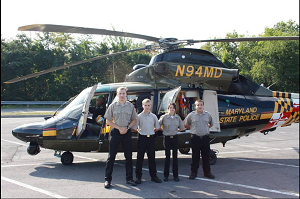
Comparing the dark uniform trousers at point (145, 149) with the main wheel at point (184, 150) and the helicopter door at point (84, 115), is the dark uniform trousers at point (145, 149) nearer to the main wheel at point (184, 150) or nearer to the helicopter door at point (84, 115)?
the helicopter door at point (84, 115)

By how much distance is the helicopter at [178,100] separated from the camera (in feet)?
20.8

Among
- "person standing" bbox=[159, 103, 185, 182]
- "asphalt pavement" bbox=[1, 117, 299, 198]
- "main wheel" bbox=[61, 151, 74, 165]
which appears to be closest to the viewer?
"asphalt pavement" bbox=[1, 117, 299, 198]

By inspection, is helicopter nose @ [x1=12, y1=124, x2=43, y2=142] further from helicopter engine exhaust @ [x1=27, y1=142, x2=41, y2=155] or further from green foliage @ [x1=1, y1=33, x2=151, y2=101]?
green foliage @ [x1=1, y1=33, x2=151, y2=101]

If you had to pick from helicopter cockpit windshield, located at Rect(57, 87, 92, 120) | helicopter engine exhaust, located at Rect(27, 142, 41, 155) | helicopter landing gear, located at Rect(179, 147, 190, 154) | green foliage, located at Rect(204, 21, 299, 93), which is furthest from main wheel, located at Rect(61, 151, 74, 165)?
green foliage, located at Rect(204, 21, 299, 93)

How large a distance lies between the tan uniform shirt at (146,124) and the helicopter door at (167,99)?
939 millimetres

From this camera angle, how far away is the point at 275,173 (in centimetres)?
602

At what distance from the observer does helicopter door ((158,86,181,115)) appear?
6.37 meters

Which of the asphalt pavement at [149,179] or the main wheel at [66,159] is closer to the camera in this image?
the asphalt pavement at [149,179]

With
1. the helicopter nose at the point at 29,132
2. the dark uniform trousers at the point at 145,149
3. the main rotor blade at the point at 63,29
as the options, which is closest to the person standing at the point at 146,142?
the dark uniform trousers at the point at 145,149

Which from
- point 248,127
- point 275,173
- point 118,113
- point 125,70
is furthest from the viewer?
point 125,70

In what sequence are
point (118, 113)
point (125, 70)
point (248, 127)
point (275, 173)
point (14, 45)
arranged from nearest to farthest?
point (118, 113) < point (275, 173) < point (248, 127) < point (125, 70) < point (14, 45)

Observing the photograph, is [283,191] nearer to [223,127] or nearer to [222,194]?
[222,194]

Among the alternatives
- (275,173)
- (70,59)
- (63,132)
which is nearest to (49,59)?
(70,59)

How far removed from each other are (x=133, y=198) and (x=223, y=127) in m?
3.74
